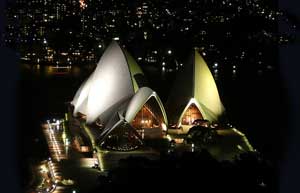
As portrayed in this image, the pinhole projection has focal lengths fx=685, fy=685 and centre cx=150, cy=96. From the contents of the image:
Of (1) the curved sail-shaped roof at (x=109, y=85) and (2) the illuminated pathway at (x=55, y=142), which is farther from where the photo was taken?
(1) the curved sail-shaped roof at (x=109, y=85)

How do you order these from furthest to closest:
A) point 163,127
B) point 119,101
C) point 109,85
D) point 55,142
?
point 109,85, point 119,101, point 163,127, point 55,142

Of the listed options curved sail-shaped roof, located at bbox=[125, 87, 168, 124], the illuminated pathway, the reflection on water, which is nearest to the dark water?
the illuminated pathway

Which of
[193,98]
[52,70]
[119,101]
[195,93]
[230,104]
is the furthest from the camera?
[52,70]

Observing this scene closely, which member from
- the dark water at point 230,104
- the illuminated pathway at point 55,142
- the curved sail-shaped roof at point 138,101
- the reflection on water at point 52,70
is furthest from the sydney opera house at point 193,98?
the reflection on water at point 52,70

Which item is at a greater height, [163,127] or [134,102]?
[134,102]

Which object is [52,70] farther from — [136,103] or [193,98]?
[136,103]

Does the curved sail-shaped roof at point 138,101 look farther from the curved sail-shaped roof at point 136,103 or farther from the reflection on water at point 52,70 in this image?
the reflection on water at point 52,70

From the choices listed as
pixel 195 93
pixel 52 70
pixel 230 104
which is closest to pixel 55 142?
pixel 195 93

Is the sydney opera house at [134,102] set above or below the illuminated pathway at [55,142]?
above

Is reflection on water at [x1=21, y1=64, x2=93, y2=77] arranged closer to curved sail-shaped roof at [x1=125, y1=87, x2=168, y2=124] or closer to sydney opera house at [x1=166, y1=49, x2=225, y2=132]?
sydney opera house at [x1=166, y1=49, x2=225, y2=132]
